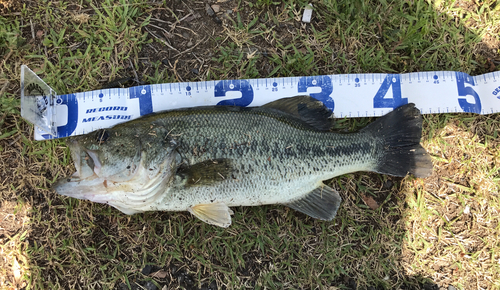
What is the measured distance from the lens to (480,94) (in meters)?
3.54

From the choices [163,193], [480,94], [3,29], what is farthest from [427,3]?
[3,29]

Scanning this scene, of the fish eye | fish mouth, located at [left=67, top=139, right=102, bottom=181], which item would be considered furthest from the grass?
the fish eye

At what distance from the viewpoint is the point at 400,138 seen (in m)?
3.14

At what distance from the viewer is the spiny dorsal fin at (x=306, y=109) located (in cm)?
313

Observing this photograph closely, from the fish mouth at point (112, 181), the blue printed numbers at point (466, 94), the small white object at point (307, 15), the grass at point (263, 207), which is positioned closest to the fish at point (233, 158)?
the fish mouth at point (112, 181)

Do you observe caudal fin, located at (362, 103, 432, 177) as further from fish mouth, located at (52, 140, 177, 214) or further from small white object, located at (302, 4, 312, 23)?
fish mouth, located at (52, 140, 177, 214)

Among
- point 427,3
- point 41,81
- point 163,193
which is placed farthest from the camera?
point 427,3

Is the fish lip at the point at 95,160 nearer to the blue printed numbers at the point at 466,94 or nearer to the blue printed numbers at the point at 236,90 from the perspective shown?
the blue printed numbers at the point at 236,90

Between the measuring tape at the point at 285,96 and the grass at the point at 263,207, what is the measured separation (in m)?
0.13

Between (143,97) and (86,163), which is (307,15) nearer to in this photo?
(143,97)

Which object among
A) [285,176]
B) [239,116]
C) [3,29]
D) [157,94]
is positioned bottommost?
[285,176]

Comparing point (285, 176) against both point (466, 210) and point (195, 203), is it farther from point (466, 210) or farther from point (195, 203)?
point (466, 210)

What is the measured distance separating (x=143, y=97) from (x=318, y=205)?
219 cm

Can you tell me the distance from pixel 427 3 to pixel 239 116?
2.69 metres
